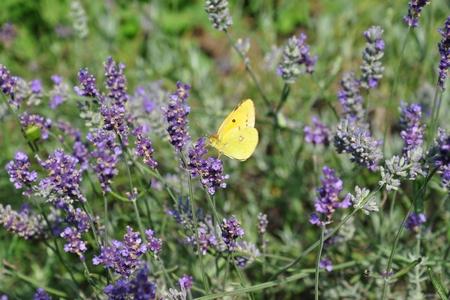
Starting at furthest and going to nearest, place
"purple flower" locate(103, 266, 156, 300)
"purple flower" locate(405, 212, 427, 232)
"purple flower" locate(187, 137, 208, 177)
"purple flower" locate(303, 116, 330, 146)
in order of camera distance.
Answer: "purple flower" locate(303, 116, 330, 146) < "purple flower" locate(405, 212, 427, 232) < "purple flower" locate(187, 137, 208, 177) < "purple flower" locate(103, 266, 156, 300)

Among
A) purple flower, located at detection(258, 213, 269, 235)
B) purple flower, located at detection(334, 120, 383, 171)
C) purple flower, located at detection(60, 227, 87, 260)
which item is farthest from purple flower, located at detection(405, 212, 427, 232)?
purple flower, located at detection(60, 227, 87, 260)

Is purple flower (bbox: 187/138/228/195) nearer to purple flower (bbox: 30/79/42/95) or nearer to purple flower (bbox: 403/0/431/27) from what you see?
purple flower (bbox: 403/0/431/27)

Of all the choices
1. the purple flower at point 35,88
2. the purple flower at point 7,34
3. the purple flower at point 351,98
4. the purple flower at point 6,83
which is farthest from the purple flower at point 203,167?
the purple flower at point 7,34

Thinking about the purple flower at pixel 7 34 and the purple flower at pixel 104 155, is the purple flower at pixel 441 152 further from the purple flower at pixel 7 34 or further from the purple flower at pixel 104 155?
the purple flower at pixel 7 34

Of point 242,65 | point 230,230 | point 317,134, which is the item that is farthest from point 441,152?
point 242,65

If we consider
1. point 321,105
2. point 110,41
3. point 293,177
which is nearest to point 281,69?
point 293,177
